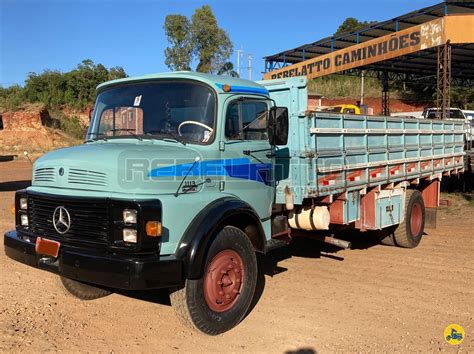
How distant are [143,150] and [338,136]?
9.13 ft

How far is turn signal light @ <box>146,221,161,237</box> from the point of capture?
3641 mm

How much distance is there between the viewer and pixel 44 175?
170 inches

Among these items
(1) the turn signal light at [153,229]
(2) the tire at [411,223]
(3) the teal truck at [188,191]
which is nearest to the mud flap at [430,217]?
(2) the tire at [411,223]

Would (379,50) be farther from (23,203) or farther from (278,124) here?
(23,203)

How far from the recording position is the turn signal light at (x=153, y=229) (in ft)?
11.9

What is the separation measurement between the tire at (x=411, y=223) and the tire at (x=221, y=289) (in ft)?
13.1

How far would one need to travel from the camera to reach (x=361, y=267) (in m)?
6.68

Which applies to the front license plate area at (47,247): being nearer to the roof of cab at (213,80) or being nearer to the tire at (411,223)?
the roof of cab at (213,80)

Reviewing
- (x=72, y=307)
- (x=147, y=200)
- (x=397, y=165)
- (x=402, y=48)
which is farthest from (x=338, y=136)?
(x=402, y=48)

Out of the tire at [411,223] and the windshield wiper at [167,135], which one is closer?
the windshield wiper at [167,135]

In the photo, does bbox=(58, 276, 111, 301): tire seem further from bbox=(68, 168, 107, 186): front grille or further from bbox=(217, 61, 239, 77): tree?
bbox=(217, 61, 239, 77): tree

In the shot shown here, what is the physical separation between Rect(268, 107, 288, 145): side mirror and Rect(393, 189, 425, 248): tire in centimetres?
380

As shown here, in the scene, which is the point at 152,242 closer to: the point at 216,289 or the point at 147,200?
the point at 147,200

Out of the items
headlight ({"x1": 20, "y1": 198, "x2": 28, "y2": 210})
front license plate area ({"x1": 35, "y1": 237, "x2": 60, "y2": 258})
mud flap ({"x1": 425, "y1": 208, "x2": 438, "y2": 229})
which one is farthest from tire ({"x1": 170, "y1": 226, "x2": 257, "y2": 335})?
mud flap ({"x1": 425, "y1": 208, "x2": 438, "y2": 229})
